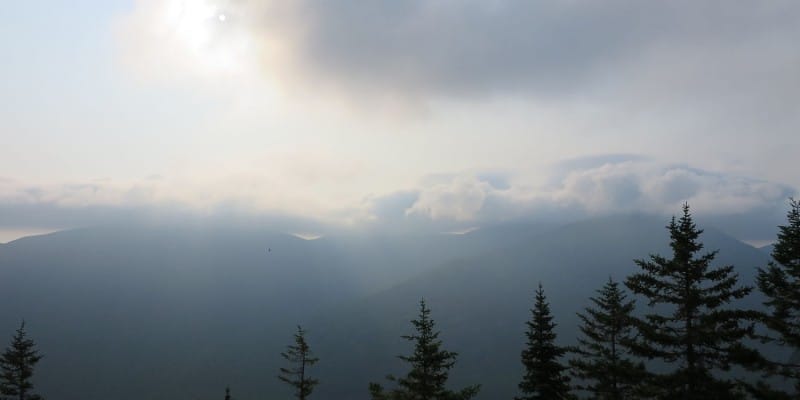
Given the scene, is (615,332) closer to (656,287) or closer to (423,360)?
(656,287)

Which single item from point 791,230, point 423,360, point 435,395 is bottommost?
point 435,395

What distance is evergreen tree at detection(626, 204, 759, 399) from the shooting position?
19.1 meters

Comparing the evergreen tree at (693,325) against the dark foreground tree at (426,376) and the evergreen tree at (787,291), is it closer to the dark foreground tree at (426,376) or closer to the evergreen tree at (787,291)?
the evergreen tree at (787,291)

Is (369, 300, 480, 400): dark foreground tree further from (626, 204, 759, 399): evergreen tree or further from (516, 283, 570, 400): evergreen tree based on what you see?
(626, 204, 759, 399): evergreen tree

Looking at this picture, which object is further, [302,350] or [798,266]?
[302,350]

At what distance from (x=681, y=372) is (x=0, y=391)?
163 ft

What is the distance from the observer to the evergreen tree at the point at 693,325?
19.1 metres

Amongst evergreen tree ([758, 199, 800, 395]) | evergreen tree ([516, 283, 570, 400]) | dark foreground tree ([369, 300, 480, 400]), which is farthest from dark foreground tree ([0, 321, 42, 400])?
evergreen tree ([758, 199, 800, 395])

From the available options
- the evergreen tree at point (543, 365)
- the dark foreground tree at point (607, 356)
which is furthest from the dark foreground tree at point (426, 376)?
the dark foreground tree at point (607, 356)

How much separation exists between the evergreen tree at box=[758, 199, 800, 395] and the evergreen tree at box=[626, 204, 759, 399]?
1.96 metres

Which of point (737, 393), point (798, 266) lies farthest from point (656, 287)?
point (798, 266)

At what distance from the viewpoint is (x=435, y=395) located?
1048 inches

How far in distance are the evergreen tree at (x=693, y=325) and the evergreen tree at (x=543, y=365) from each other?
721 cm

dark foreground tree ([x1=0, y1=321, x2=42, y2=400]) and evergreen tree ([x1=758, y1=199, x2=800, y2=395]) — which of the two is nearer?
evergreen tree ([x1=758, y1=199, x2=800, y2=395])
